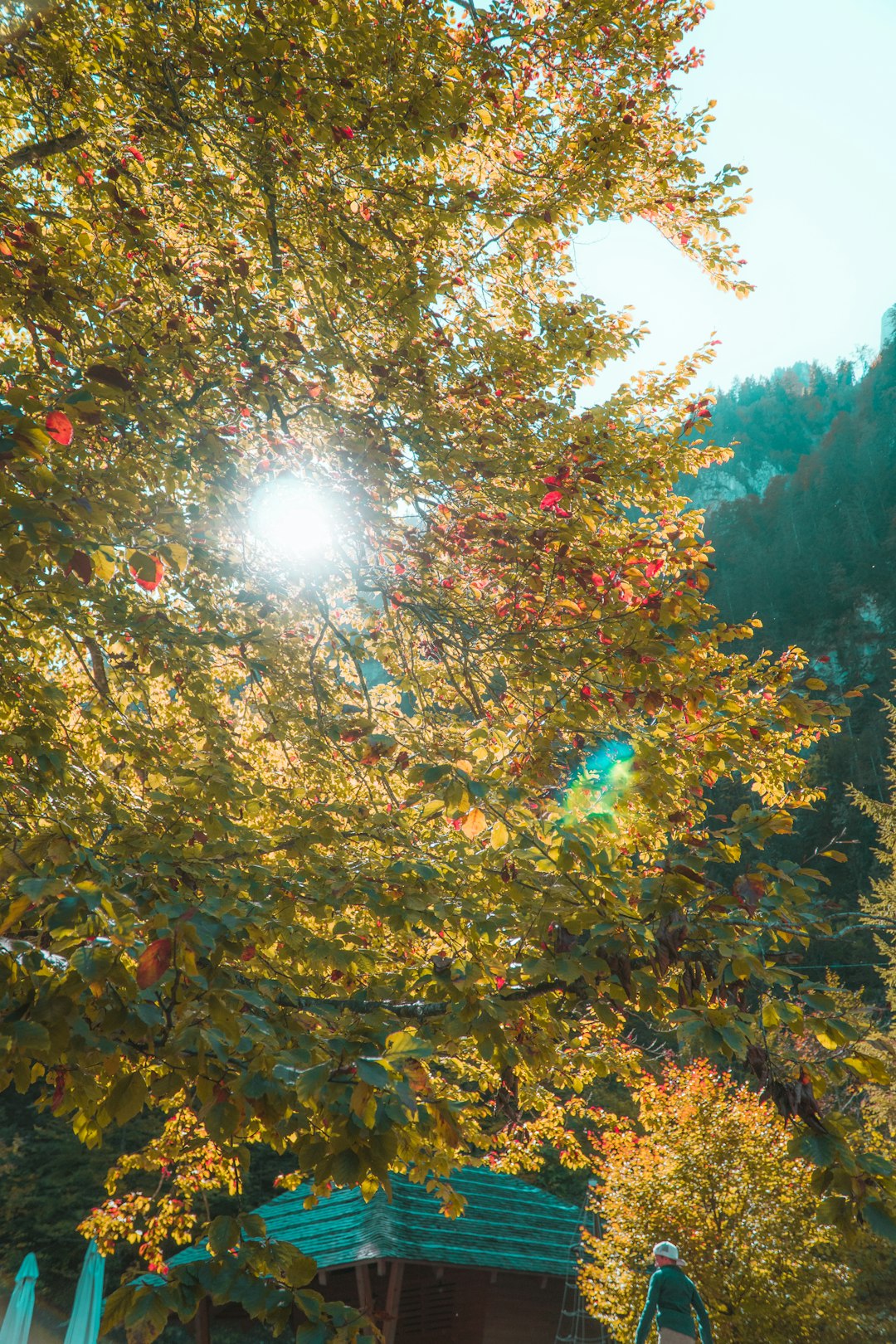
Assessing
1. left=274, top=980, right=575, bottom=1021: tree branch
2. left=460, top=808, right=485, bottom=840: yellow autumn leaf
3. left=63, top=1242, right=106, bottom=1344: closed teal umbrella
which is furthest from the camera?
left=63, top=1242, right=106, bottom=1344: closed teal umbrella

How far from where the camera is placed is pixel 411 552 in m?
5.70

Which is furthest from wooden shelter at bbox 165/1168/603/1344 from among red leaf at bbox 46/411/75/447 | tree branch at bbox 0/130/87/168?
tree branch at bbox 0/130/87/168

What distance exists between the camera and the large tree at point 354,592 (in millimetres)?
2504

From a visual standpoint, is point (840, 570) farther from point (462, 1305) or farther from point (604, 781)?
point (604, 781)

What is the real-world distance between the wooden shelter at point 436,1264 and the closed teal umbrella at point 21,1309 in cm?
209

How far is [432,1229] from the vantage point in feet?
37.1

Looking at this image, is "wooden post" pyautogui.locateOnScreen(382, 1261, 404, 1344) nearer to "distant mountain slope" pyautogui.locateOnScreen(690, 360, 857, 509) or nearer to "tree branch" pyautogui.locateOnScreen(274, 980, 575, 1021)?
"tree branch" pyautogui.locateOnScreen(274, 980, 575, 1021)

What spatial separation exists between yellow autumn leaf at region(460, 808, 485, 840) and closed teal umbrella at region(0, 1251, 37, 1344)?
11.9 meters

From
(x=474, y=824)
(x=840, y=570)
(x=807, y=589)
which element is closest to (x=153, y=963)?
(x=474, y=824)

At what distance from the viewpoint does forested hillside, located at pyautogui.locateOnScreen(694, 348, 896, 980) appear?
143 ft

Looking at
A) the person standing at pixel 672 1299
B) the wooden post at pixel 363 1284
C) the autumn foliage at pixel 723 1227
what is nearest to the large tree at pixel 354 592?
the person standing at pixel 672 1299

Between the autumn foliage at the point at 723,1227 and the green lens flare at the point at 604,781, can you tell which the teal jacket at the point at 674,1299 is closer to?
the autumn foliage at the point at 723,1227

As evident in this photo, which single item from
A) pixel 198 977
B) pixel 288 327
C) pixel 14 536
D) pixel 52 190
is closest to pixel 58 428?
pixel 14 536

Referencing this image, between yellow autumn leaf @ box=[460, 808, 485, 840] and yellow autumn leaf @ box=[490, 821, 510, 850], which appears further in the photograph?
yellow autumn leaf @ box=[490, 821, 510, 850]
